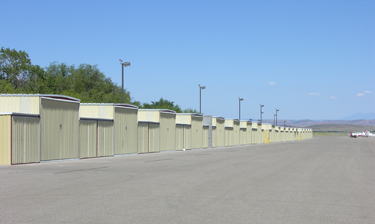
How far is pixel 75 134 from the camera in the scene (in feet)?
87.9

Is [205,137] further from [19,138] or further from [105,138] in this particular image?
[19,138]

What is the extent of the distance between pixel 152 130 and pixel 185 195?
2756 centimetres

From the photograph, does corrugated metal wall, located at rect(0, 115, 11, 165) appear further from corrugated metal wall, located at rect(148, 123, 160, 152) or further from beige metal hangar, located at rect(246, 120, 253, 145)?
beige metal hangar, located at rect(246, 120, 253, 145)

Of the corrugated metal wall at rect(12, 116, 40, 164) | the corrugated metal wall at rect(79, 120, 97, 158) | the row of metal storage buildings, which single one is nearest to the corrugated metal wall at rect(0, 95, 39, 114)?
the row of metal storage buildings

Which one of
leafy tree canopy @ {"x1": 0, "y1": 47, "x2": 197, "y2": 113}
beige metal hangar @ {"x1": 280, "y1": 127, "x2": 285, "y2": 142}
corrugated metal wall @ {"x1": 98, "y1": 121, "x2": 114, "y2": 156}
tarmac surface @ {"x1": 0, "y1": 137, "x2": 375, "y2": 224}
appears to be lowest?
beige metal hangar @ {"x1": 280, "y1": 127, "x2": 285, "y2": 142}

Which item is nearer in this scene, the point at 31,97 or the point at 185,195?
the point at 185,195

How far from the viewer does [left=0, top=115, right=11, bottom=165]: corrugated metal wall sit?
21.0m

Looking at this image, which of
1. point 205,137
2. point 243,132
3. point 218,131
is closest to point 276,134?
point 243,132

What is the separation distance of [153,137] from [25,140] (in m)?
17.6

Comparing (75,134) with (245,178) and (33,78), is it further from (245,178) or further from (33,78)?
(33,78)

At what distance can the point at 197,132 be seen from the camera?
2018 inches

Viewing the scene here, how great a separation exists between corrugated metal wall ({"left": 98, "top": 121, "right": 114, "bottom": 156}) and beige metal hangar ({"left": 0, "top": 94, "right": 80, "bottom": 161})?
2.96 meters

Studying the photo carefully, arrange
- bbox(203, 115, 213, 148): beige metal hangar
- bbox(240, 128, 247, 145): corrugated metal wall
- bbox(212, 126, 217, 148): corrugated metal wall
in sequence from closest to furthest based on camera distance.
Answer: bbox(203, 115, 213, 148): beige metal hangar < bbox(212, 126, 217, 148): corrugated metal wall < bbox(240, 128, 247, 145): corrugated metal wall

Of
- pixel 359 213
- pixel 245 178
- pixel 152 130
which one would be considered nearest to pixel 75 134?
pixel 152 130
